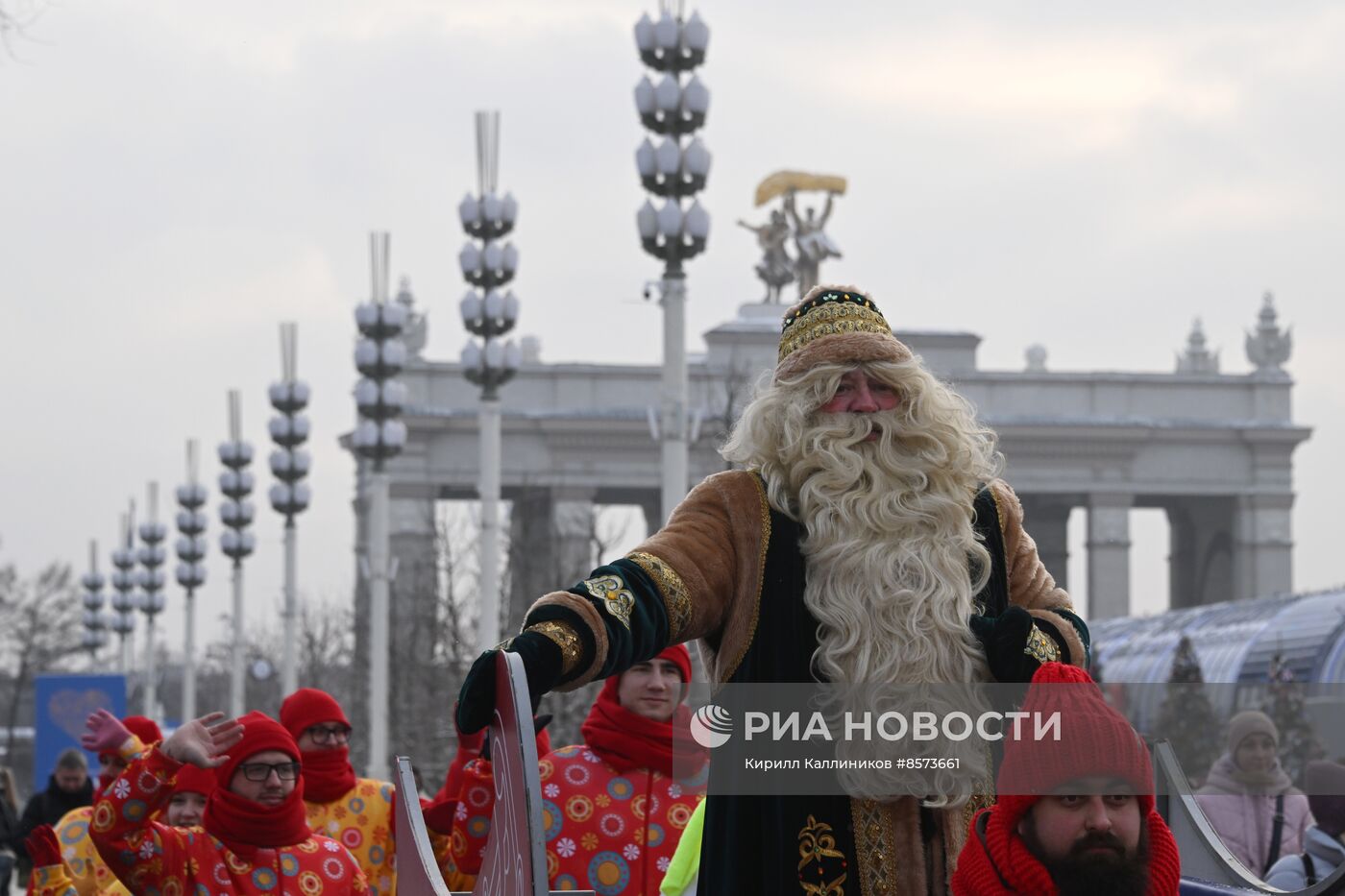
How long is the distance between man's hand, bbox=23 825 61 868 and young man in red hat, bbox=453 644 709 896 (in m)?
1.28

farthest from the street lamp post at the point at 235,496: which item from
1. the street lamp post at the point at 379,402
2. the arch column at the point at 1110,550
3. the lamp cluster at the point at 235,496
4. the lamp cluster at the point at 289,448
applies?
the arch column at the point at 1110,550

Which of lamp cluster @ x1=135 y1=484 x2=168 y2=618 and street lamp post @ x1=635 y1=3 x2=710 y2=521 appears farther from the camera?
lamp cluster @ x1=135 y1=484 x2=168 y2=618

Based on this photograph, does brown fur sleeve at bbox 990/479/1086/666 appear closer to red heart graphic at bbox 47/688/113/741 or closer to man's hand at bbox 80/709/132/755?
man's hand at bbox 80/709/132/755

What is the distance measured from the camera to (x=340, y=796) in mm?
7777

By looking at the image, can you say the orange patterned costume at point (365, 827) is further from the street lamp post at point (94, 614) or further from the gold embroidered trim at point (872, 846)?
the street lamp post at point (94, 614)

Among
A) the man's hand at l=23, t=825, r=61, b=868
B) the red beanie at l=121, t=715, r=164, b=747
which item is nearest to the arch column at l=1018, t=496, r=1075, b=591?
the red beanie at l=121, t=715, r=164, b=747

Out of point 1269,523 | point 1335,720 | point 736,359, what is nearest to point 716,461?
point 736,359

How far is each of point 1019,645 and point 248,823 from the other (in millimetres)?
2858

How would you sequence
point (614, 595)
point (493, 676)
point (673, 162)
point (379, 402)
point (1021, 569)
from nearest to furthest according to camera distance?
1. point (493, 676)
2. point (614, 595)
3. point (1021, 569)
4. point (673, 162)
5. point (379, 402)

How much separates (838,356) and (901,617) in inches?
20.4

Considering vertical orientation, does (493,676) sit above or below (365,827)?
above

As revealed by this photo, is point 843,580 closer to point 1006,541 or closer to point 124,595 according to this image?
point 1006,541

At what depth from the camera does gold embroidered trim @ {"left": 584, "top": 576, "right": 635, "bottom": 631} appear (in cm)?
396

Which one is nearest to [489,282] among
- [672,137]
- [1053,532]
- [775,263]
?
[672,137]
